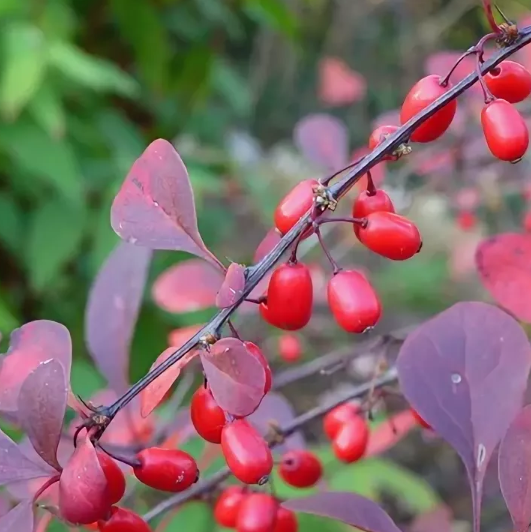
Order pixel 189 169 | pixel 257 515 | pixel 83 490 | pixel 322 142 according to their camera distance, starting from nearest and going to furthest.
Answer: pixel 83 490 → pixel 257 515 → pixel 322 142 → pixel 189 169

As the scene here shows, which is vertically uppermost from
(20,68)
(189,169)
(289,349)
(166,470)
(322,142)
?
(20,68)

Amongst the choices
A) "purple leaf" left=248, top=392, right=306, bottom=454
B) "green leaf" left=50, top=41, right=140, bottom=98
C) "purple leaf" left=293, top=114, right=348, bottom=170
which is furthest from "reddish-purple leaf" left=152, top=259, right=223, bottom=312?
"green leaf" left=50, top=41, right=140, bottom=98

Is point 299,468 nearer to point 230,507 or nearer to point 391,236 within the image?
point 230,507

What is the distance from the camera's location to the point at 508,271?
0.46m

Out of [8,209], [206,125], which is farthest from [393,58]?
[8,209]

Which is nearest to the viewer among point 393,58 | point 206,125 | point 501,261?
point 501,261

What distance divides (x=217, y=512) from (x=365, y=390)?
5.5 inches

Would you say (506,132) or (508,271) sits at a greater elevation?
(506,132)

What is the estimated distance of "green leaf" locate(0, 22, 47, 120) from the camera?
1292mm

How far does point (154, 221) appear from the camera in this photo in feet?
1.12

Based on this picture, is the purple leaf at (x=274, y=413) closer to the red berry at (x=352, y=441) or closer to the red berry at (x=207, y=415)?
the red berry at (x=352, y=441)

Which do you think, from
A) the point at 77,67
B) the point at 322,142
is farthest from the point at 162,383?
the point at 77,67

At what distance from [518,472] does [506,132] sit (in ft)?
0.50

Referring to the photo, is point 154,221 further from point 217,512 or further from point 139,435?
point 139,435
